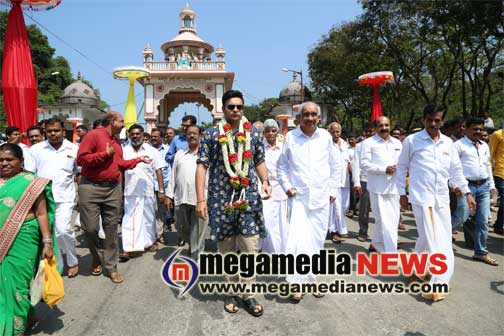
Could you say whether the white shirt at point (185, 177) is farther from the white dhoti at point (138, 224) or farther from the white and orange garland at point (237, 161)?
the white and orange garland at point (237, 161)

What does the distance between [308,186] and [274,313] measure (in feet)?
4.27

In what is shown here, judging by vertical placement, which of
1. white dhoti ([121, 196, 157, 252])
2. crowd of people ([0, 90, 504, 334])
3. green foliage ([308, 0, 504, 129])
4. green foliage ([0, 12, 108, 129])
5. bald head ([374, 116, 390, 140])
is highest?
green foliage ([0, 12, 108, 129])

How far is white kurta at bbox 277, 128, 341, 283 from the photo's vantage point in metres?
3.90

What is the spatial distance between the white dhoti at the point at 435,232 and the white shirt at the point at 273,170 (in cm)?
178

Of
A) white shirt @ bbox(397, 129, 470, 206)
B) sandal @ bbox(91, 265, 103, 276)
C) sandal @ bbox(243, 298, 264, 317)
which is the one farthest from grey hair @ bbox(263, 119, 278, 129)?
sandal @ bbox(91, 265, 103, 276)

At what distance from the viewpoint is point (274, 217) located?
505 cm

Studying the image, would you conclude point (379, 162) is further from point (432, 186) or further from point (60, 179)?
point (60, 179)

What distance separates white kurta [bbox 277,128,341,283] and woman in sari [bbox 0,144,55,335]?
227cm

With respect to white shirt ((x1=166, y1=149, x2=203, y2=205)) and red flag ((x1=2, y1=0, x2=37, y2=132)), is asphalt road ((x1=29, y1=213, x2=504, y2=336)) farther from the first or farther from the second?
red flag ((x1=2, y1=0, x2=37, y2=132))

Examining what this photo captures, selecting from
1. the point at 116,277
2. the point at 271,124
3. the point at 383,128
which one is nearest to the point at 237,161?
the point at 271,124

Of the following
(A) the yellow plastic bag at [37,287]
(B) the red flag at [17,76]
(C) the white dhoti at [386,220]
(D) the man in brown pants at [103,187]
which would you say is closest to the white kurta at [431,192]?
(C) the white dhoti at [386,220]

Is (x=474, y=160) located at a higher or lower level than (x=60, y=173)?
higher

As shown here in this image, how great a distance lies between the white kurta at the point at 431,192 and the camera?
3.83 metres

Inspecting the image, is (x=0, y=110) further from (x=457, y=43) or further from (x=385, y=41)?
(x=457, y=43)
